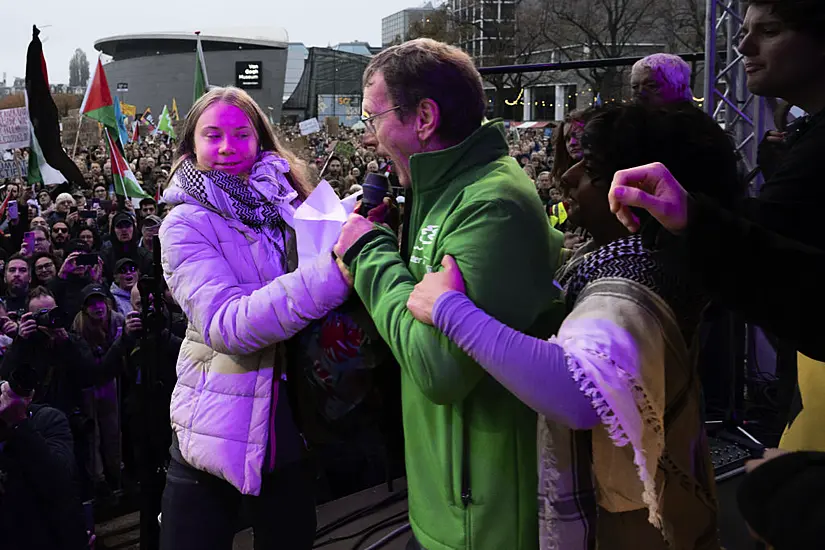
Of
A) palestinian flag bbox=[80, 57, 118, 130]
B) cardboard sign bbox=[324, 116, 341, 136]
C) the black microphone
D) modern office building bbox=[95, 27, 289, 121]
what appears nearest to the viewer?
the black microphone

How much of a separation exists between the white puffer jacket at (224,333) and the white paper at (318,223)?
0.10 metres

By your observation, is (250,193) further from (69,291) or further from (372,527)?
(69,291)

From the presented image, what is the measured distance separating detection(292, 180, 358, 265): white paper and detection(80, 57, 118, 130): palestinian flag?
852 cm

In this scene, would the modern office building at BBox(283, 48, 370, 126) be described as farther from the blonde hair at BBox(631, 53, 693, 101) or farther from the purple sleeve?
the purple sleeve

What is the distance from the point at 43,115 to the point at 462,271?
840 cm

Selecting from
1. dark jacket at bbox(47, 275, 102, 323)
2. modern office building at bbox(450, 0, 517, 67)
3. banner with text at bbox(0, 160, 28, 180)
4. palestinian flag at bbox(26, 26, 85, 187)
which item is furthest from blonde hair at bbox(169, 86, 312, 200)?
modern office building at bbox(450, 0, 517, 67)

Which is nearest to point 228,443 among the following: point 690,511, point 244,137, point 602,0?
point 244,137

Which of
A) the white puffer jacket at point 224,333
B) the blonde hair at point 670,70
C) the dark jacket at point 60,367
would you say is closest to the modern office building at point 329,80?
the dark jacket at point 60,367

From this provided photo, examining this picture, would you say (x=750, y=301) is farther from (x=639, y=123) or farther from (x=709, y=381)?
(x=709, y=381)

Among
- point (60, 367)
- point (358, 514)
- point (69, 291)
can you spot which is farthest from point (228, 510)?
point (69, 291)

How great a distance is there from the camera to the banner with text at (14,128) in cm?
962

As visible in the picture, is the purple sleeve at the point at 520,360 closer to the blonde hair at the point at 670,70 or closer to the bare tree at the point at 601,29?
the blonde hair at the point at 670,70

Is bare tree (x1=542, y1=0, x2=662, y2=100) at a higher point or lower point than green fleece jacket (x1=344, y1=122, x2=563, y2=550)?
higher

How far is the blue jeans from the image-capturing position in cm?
212
